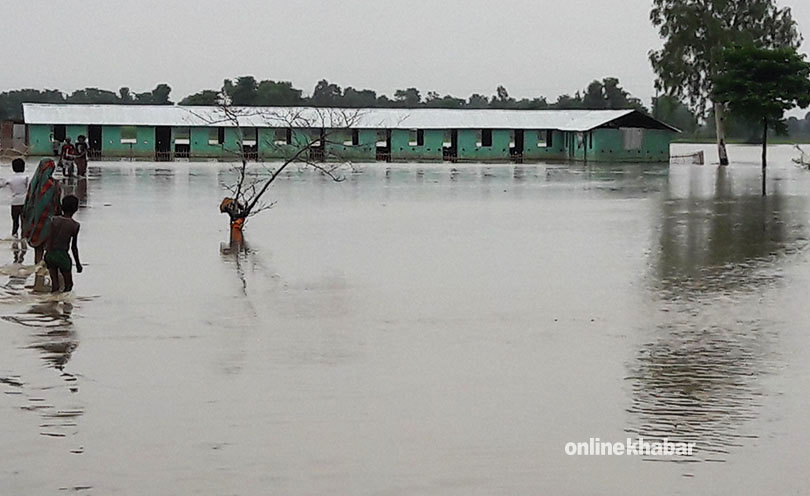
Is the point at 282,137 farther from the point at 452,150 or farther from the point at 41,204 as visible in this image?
the point at 41,204

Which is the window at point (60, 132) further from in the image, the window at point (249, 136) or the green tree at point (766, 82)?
the green tree at point (766, 82)

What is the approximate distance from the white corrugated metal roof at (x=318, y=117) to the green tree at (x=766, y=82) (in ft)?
35.8

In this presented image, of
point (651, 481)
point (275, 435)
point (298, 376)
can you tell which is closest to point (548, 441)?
point (651, 481)

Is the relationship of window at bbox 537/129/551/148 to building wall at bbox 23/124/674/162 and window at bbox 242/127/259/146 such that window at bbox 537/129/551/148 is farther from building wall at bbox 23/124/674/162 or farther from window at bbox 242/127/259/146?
window at bbox 242/127/259/146

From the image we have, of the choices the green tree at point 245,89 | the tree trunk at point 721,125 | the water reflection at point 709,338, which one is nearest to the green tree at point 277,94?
the green tree at point 245,89

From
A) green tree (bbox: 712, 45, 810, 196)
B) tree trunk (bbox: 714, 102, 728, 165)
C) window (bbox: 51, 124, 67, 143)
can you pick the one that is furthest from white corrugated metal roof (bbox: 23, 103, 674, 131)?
green tree (bbox: 712, 45, 810, 196)

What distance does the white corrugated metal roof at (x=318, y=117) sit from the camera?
62.1 metres

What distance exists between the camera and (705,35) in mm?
60312

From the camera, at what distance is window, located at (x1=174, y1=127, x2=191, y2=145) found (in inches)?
2522

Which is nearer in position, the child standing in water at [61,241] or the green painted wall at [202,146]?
the child standing in water at [61,241]

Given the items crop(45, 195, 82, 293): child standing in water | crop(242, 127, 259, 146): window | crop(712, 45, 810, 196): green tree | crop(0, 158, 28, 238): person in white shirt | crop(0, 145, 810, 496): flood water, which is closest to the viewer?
crop(0, 145, 810, 496): flood water

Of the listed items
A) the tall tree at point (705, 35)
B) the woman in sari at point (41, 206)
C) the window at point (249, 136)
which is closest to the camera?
the woman in sari at point (41, 206)

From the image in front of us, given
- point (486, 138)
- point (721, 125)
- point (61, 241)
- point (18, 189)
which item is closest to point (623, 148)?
point (721, 125)

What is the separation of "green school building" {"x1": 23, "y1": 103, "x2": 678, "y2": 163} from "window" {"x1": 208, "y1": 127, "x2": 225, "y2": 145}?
0.05 m
